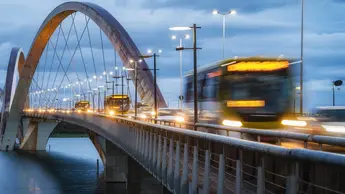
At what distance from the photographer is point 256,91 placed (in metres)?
29.2

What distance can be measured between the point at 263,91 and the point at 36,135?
10158cm

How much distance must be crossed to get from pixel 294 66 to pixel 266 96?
1.94 meters

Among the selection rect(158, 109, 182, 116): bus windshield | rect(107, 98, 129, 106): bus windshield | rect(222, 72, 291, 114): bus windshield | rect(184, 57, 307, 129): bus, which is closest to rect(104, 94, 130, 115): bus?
rect(107, 98, 129, 106): bus windshield

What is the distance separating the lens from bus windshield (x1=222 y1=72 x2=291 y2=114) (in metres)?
29.0

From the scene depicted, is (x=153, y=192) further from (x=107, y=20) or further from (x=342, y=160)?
(x=107, y=20)

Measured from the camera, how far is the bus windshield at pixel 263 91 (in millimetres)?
29000

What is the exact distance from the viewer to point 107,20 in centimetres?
8638

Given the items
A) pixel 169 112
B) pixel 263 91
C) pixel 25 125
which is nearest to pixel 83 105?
pixel 25 125


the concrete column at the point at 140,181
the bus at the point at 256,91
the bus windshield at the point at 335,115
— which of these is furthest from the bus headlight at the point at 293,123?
the concrete column at the point at 140,181

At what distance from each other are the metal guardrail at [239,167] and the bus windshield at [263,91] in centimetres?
477

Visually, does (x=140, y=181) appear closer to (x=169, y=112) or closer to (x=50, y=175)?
(x=169, y=112)

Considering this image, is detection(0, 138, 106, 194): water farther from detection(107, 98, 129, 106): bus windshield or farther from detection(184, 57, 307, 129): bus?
detection(184, 57, 307, 129): bus

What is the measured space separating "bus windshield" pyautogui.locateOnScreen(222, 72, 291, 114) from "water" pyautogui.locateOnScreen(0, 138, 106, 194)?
29880 millimetres

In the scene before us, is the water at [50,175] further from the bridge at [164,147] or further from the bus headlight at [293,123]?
the bus headlight at [293,123]
